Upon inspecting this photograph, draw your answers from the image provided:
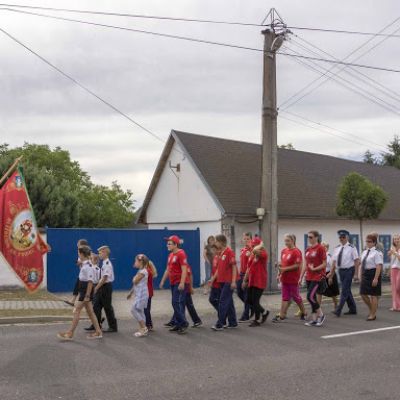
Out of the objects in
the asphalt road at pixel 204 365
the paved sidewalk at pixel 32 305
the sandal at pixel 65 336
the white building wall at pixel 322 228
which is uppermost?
the white building wall at pixel 322 228

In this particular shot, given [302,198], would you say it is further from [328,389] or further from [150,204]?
[328,389]

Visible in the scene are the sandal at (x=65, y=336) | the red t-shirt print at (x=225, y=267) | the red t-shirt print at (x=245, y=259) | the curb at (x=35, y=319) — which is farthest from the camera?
the red t-shirt print at (x=245, y=259)

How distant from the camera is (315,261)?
1127cm

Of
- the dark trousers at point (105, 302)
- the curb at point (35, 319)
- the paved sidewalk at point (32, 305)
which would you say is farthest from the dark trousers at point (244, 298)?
the paved sidewalk at point (32, 305)

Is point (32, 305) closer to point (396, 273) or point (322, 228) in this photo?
point (396, 273)

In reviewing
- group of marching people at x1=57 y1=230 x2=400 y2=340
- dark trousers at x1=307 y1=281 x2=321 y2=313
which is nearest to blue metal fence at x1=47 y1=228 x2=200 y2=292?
group of marching people at x1=57 y1=230 x2=400 y2=340

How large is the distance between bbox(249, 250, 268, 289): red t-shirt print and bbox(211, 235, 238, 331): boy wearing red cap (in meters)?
0.44

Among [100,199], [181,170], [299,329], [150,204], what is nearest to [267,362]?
[299,329]

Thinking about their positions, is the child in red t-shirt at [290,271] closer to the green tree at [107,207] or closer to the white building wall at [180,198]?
the white building wall at [180,198]

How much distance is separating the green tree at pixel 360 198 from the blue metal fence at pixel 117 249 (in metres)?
5.15

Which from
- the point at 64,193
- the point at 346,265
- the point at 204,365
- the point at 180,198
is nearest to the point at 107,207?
the point at 64,193

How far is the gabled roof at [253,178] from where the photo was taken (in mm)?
20688

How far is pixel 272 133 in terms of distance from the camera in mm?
17547

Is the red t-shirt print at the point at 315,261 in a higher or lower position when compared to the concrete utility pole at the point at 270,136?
lower
